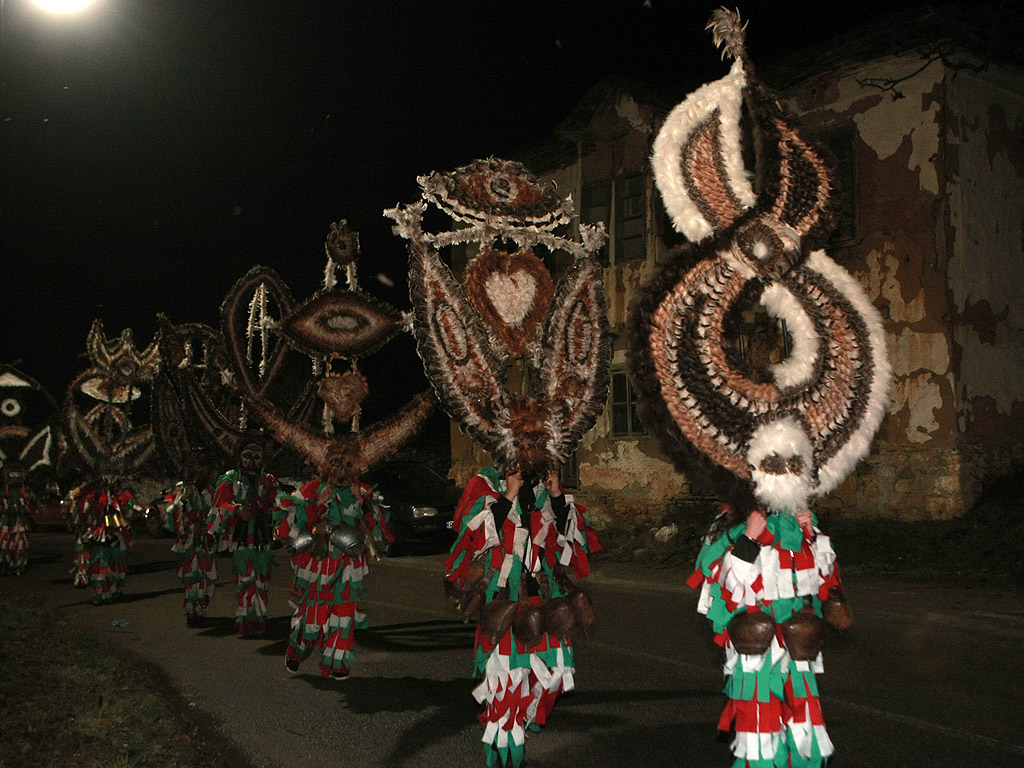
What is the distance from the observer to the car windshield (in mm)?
18281

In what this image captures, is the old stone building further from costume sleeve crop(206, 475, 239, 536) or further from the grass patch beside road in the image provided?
the grass patch beside road

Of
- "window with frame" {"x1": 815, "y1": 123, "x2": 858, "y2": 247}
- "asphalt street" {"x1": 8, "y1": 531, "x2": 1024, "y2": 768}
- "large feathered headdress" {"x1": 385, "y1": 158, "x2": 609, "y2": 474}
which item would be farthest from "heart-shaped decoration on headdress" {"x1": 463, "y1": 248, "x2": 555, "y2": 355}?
"window with frame" {"x1": 815, "y1": 123, "x2": 858, "y2": 247}

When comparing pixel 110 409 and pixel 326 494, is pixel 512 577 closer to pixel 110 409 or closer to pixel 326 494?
pixel 326 494

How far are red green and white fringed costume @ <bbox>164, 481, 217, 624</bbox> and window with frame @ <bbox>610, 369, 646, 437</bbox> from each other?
917 centimetres

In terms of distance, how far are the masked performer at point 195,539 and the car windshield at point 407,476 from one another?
7.37m

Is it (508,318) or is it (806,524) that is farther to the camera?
(508,318)

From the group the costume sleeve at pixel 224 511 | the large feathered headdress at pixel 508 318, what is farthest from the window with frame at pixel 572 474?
the large feathered headdress at pixel 508 318

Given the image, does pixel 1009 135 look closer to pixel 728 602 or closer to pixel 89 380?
pixel 728 602

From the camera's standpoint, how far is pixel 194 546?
33.1ft

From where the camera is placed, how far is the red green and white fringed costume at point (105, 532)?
11859 millimetres

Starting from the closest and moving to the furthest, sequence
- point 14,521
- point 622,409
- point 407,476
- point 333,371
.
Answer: point 333,371 → point 14,521 → point 622,409 → point 407,476

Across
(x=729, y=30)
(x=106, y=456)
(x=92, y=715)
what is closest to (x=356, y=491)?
(x=92, y=715)

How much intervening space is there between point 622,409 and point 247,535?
1001cm

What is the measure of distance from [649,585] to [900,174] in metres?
7.60
